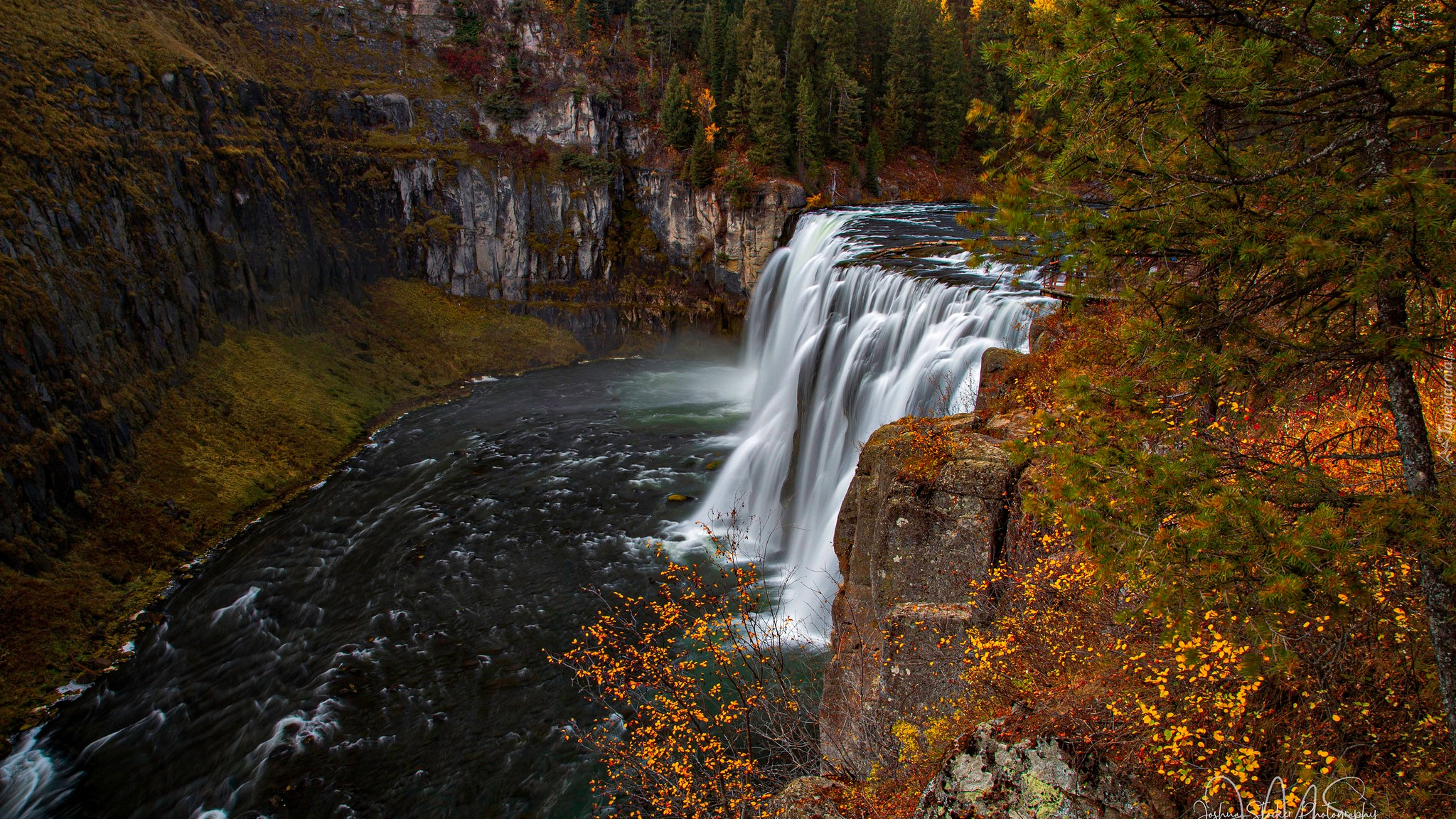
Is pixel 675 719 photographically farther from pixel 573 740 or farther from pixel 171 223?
pixel 171 223

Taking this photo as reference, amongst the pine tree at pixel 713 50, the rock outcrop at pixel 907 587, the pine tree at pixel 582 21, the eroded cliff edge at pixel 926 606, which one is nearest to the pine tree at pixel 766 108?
the pine tree at pixel 713 50

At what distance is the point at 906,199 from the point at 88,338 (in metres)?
44.3

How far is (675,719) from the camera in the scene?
39.5 feet

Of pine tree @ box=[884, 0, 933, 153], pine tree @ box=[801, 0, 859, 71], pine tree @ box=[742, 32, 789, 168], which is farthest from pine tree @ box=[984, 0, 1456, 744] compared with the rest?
pine tree @ box=[884, 0, 933, 153]

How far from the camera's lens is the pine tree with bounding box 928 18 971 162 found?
2016 inches

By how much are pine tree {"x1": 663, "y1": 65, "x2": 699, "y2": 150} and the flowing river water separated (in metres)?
19.1

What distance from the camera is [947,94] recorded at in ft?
170

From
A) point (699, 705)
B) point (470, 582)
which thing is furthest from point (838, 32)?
point (699, 705)

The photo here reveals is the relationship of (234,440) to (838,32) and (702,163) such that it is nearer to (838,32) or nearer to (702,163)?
(702,163)

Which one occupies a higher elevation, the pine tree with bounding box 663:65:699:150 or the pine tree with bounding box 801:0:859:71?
the pine tree with bounding box 801:0:859:71

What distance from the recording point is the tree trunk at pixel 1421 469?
377 centimetres

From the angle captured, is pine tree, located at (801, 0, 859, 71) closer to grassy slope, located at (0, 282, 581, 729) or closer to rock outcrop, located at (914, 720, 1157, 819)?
grassy slope, located at (0, 282, 581, 729)

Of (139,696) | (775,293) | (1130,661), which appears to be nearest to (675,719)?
(1130,661)

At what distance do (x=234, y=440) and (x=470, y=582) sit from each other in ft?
46.8
